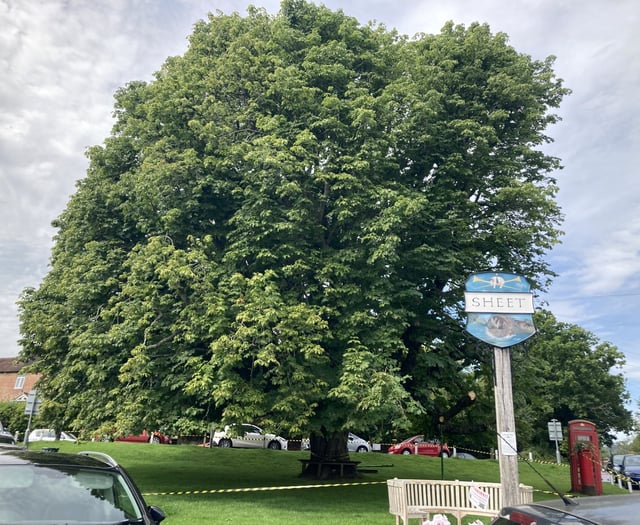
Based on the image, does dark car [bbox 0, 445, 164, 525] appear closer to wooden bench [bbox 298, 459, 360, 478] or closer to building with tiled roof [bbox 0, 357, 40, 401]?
wooden bench [bbox 298, 459, 360, 478]

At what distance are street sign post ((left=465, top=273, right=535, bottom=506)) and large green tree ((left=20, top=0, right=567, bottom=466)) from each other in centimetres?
318

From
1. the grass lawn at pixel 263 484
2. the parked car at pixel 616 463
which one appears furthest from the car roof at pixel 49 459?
the parked car at pixel 616 463

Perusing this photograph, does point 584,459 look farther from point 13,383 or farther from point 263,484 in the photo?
point 13,383

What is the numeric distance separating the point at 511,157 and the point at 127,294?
1213cm

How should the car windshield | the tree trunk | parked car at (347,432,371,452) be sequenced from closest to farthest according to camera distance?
the car windshield → the tree trunk → parked car at (347,432,371,452)

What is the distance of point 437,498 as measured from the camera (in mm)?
8820

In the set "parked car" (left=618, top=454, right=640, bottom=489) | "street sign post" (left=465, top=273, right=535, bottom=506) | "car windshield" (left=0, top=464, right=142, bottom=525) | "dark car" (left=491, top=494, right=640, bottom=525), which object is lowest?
"parked car" (left=618, top=454, right=640, bottom=489)

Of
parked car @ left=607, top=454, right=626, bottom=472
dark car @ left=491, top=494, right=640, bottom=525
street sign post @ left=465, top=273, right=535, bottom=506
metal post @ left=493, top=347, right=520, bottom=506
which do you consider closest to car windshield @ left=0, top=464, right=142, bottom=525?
dark car @ left=491, top=494, right=640, bottom=525

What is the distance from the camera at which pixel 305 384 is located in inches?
466

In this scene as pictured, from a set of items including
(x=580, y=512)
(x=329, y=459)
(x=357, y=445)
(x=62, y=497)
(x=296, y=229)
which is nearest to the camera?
(x=580, y=512)

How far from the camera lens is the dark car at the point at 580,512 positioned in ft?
10.1

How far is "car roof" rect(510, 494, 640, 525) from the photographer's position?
10.0ft

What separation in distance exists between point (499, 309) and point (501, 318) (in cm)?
15

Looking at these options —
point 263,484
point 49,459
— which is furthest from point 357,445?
point 49,459
